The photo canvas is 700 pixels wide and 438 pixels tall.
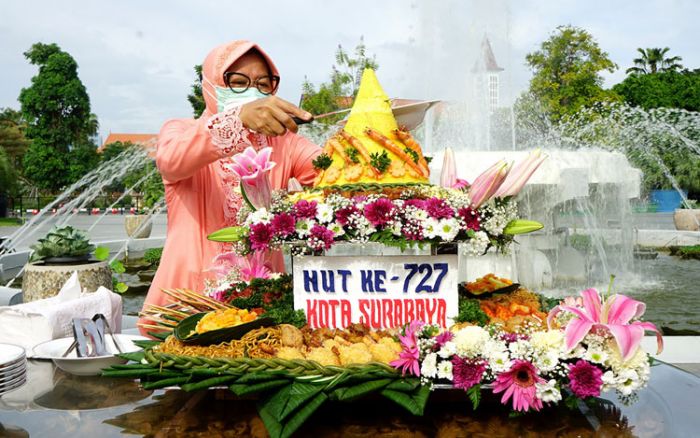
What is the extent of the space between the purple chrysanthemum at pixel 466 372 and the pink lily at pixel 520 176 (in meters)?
0.67

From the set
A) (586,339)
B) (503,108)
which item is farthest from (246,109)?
(503,108)

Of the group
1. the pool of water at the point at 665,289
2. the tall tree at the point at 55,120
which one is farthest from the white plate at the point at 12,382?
the tall tree at the point at 55,120

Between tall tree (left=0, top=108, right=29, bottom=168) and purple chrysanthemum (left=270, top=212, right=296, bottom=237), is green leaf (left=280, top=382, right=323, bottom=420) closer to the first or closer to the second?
purple chrysanthemum (left=270, top=212, right=296, bottom=237)

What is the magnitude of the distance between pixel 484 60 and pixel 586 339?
13.7 metres

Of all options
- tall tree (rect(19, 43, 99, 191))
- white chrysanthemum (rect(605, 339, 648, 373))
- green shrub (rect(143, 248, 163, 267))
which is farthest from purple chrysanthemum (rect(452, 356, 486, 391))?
tall tree (rect(19, 43, 99, 191))

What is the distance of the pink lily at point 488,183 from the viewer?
2.07m

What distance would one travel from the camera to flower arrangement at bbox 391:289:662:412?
1.66 meters

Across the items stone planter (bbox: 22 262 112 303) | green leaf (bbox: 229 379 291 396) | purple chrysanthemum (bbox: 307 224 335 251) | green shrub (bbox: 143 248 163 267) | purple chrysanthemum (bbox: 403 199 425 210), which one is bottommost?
green shrub (bbox: 143 248 163 267)

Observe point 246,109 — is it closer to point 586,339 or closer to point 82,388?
point 82,388

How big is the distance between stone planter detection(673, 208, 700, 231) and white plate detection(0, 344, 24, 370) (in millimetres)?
20197

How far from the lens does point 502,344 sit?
1.74 metres

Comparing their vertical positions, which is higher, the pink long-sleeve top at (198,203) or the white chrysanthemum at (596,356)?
the pink long-sleeve top at (198,203)

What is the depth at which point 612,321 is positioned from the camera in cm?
Result: 170

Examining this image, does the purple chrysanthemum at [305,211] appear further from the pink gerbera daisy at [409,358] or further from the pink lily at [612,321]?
the pink lily at [612,321]
